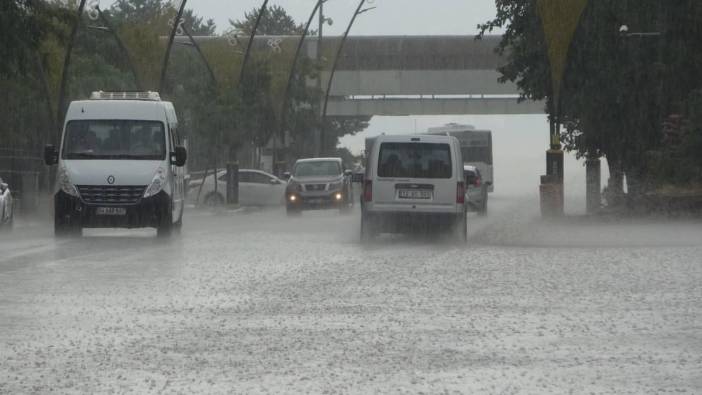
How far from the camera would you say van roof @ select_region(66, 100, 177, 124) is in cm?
2912

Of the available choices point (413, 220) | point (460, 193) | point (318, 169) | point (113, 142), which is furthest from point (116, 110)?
point (318, 169)

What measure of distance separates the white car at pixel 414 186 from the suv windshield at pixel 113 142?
3718 mm

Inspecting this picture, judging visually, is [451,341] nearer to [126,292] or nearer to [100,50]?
[126,292]

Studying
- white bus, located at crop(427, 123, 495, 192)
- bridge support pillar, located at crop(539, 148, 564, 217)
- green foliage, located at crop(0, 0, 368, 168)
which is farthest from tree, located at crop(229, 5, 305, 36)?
bridge support pillar, located at crop(539, 148, 564, 217)

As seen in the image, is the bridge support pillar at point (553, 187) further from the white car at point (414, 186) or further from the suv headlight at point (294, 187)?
the white car at point (414, 186)

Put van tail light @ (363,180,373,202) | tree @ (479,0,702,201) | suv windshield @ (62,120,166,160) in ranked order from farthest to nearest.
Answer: tree @ (479,0,702,201) < suv windshield @ (62,120,166,160) < van tail light @ (363,180,373,202)

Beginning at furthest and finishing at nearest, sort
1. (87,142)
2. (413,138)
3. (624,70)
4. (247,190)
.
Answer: (247,190), (624,70), (87,142), (413,138)

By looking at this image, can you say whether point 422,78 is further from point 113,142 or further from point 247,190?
point 113,142

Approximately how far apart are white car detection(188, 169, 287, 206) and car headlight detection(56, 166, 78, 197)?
3088 centimetres

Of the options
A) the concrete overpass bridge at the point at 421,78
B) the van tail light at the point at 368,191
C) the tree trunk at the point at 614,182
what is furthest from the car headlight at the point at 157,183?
the concrete overpass bridge at the point at 421,78

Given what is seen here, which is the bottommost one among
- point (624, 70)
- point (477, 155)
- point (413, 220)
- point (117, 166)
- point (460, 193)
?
point (413, 220)

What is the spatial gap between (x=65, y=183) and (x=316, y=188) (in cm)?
2121

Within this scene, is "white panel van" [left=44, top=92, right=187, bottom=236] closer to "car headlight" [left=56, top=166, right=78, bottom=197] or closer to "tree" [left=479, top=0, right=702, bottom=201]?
"car headlight" [left=56, top=166, right=78, bottom=197]

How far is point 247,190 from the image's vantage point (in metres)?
60.5
